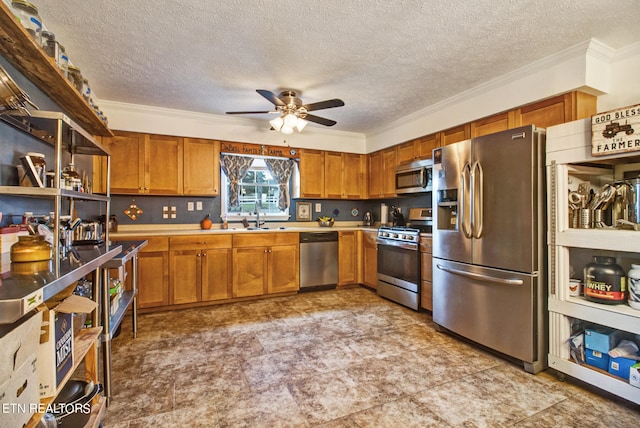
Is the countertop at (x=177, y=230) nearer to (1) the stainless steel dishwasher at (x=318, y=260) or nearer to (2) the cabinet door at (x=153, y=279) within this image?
(1) the stainless steel dishwasher at (x=318, y=260)

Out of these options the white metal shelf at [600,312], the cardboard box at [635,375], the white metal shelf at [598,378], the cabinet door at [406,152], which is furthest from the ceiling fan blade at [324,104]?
the cardboard box at [635,375]

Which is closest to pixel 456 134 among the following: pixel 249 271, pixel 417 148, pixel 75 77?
pixel 417 148

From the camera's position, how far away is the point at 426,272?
345 cm

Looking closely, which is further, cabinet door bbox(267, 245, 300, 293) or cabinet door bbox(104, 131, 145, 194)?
cabinet door bbox(267, 245, 300, 293)

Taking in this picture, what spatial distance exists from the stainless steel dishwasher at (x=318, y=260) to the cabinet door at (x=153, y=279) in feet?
5.60

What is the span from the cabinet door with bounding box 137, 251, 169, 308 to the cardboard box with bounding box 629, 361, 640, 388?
4.00 metres

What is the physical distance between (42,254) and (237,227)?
306cm

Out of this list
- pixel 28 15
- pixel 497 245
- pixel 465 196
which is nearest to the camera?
pixel 28 15

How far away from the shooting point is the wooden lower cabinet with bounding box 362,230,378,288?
14.5ft

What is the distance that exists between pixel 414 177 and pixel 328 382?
8.80 ft

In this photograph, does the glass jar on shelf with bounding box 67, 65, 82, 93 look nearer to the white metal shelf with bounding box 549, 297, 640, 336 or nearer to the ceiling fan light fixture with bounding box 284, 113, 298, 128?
the ceiling fan light fixture with bounding box 284, 113, 298, 128

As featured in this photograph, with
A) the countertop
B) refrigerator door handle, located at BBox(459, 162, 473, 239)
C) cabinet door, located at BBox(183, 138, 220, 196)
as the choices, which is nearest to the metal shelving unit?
refrigerator door handle, located at BBox(459, 162, 473, 239)

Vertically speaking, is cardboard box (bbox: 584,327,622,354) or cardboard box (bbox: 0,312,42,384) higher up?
cardboard box (bbox: 0,312,42,384)

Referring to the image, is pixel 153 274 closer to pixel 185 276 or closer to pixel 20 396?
pixel 185 276
